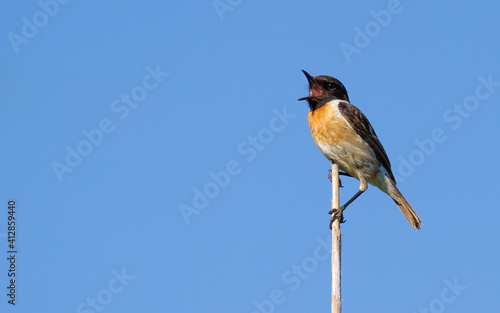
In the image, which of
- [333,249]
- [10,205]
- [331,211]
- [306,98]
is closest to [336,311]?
[333,249]

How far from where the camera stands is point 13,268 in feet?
29.5

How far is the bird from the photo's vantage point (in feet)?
30.3

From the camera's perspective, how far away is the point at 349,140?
930 centimetres

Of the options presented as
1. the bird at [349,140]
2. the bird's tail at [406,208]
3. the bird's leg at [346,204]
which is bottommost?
the bird's tail at [406,208]

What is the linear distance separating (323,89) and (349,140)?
3.41ft

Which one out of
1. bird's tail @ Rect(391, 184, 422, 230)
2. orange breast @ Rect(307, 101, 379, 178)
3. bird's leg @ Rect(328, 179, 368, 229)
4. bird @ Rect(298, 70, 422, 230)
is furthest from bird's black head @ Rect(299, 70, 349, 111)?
bird's tail @ Rect(391, 184, 422, 230)

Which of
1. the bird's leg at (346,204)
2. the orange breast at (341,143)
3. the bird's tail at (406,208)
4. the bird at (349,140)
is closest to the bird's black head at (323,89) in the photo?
the bird at (349,140)

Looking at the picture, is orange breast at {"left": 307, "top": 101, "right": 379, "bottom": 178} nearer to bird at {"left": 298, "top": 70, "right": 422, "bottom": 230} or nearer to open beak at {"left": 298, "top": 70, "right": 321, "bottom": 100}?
bird at {"left": 298, "top": 70, "right": 422, "bottom": 230}

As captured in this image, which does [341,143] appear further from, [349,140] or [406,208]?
[406,208]

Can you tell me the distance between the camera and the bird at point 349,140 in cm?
924

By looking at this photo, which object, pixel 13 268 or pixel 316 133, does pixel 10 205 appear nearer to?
pixel 13 268

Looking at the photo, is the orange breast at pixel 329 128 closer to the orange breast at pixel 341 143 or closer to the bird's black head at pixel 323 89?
the orange breast at pixel 341 143

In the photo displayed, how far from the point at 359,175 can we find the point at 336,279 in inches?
148

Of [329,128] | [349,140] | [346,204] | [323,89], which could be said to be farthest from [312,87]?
[346,204]
